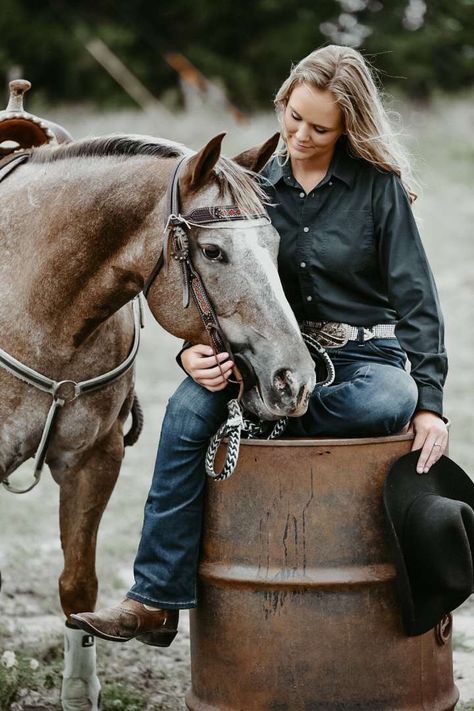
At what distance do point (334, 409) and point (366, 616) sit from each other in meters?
0.59

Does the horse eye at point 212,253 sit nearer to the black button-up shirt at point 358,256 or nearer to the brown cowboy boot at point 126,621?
the black button-up shirt at point 358,256

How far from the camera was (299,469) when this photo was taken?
8.84 ft

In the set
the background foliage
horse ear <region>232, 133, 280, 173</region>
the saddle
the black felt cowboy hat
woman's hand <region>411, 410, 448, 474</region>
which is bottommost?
the background foliage

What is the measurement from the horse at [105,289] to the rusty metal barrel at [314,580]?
0.21m

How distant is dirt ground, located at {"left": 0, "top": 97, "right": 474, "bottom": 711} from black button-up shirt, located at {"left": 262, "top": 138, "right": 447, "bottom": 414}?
0.21 metres

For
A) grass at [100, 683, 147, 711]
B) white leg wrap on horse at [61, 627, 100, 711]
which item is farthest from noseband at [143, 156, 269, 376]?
grass at [100, 683, 147, 711]

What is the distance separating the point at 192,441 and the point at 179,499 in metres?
0.17

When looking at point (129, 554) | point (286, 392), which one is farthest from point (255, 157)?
point (129, 554)

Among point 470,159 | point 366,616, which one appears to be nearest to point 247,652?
point 366,616

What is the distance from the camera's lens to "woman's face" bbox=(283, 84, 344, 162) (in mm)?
2930

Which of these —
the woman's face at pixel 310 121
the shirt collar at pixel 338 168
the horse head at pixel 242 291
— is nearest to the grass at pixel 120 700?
the horse head at pixel 242 291

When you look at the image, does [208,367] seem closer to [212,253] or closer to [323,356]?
[212,253]

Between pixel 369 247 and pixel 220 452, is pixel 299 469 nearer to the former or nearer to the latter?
pixel 220 452

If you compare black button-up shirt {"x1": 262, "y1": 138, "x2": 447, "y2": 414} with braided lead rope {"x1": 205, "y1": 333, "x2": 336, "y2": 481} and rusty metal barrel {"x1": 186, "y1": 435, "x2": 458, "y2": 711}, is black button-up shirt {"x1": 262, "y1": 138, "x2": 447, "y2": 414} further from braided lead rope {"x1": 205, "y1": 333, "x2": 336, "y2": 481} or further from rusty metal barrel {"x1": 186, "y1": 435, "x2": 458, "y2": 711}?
rusty metal barrel {"x1": 186, "y1": 435, "x2": 458, "y2": 711}
